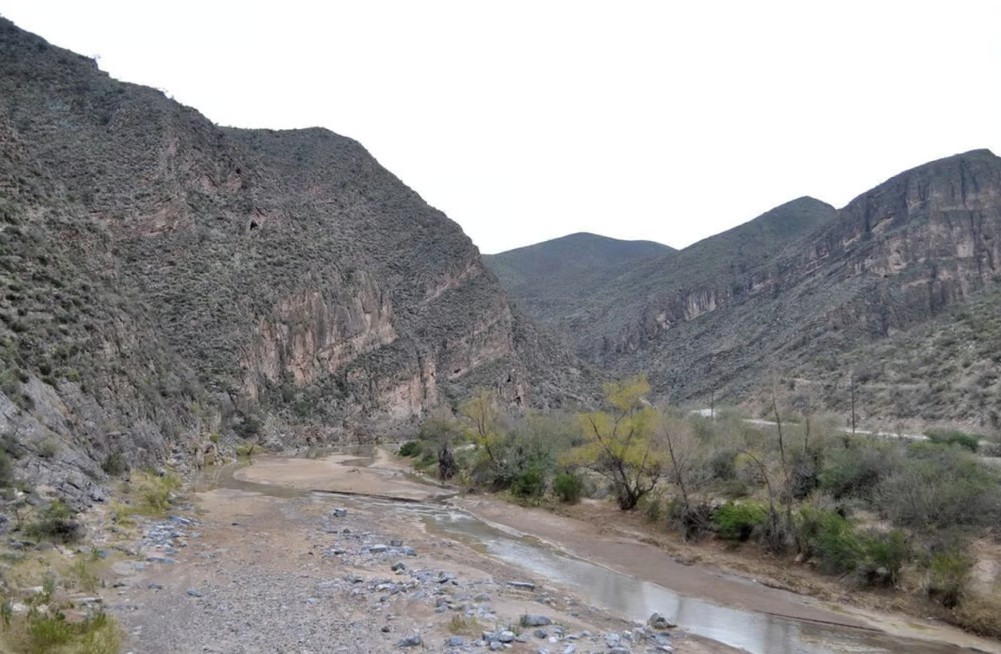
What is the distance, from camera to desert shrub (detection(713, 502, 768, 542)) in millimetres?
21297

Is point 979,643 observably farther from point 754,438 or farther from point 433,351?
point 433,351

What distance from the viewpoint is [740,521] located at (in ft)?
70.9

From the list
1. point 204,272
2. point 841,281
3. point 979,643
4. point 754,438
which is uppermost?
point 841,281

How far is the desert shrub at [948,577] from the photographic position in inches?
595

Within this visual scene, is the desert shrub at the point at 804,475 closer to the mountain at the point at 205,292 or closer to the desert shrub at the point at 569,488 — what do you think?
the desert shrub at the point at 569,488

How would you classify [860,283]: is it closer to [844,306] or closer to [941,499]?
[844,306]

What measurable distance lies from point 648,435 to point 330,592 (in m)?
16.3

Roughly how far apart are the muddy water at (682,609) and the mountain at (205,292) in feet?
39.7

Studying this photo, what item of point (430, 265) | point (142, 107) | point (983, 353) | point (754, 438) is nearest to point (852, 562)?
point (754, 438)

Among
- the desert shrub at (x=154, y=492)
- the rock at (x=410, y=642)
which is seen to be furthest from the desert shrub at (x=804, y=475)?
the desert shrub at (x=154, y=492)

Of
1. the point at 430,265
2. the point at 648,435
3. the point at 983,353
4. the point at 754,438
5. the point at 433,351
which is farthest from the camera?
the point at 430,265

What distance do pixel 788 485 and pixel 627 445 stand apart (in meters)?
7.90

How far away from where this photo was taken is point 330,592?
551 inches

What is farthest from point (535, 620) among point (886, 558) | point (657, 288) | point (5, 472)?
point (657, 288)
